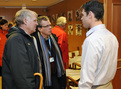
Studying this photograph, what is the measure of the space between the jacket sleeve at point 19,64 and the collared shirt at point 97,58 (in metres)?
0.51

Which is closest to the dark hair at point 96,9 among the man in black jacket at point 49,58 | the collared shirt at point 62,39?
the man in black jacket at point 49,58

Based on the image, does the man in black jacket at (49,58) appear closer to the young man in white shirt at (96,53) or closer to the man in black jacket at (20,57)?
the man in black jacket at (20,57)

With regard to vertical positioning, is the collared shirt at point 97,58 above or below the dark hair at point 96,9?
below

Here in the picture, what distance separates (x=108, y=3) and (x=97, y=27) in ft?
5.34

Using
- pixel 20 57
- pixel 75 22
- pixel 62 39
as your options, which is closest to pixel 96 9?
pixel 20 57

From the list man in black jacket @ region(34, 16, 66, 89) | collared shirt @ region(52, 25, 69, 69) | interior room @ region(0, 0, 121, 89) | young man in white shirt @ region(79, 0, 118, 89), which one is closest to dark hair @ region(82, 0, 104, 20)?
young man in white shirt @ region(79, 0, 118, 89)

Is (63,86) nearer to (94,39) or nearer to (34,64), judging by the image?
(34,64)

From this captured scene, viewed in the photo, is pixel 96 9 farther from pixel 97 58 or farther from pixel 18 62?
pixel 18 62

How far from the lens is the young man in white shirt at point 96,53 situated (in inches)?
49.8

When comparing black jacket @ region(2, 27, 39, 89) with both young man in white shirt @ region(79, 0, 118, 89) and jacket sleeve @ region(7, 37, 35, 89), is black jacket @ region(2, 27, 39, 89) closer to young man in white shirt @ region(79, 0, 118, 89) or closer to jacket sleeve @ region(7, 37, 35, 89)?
jacket sleeve @ region(7, 37, 35, 89)

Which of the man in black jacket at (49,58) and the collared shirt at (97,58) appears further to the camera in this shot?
the man in black jacket at (49,58)

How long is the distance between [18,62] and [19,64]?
0.07ft

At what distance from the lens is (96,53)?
125 cm

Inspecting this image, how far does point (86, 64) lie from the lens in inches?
50.3
